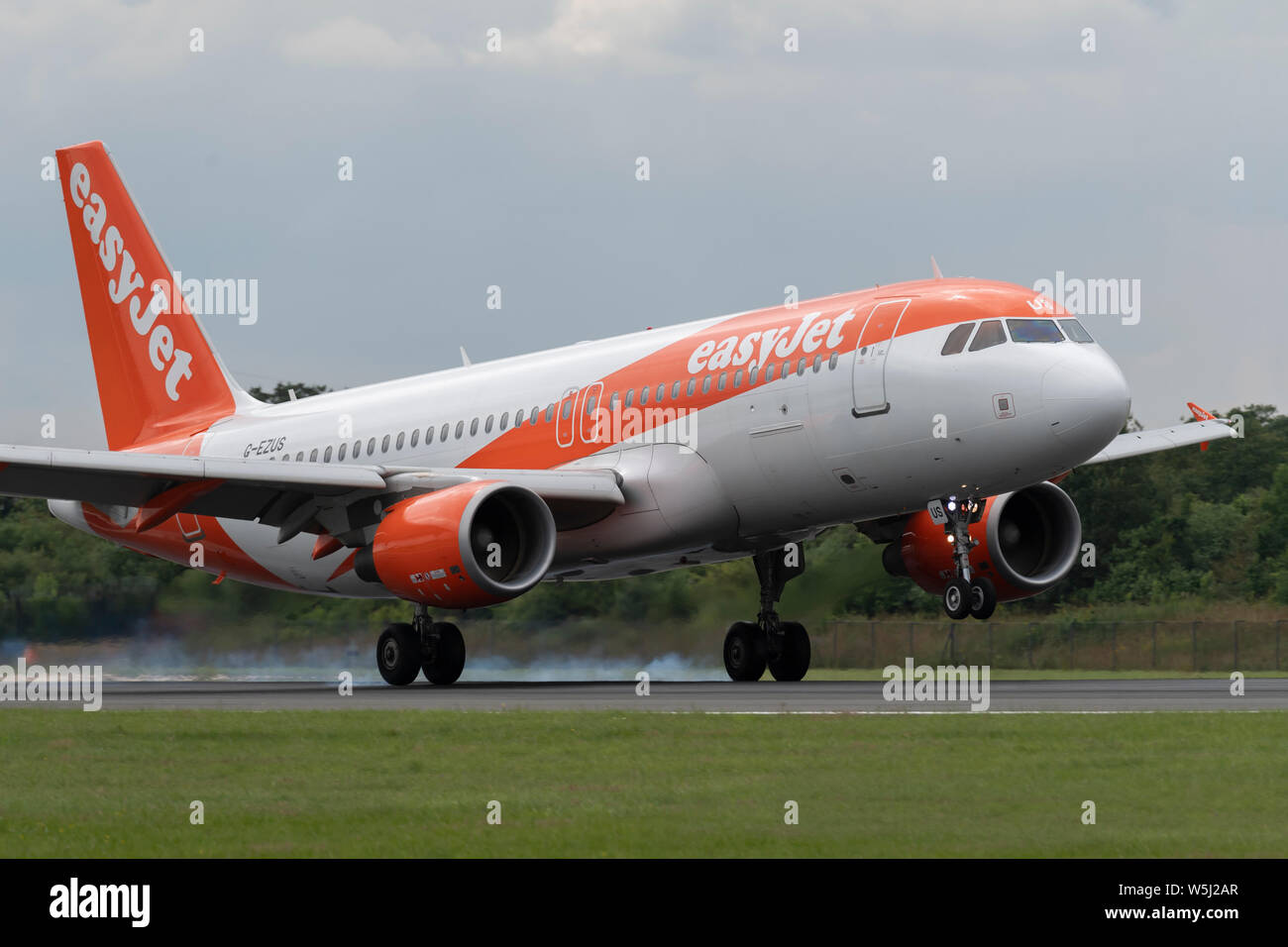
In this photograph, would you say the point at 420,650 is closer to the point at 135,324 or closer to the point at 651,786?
the point at 135,324

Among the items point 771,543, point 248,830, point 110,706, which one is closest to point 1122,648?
point 771,543

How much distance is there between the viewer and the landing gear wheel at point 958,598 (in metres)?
23.9

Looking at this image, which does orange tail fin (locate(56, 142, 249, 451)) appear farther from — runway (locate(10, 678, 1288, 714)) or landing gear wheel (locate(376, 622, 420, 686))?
landing gear wheel (locate(376, 622, 420, 686))

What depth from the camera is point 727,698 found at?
22.2m

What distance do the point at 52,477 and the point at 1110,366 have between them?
15180mm

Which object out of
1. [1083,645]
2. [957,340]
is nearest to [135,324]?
[957,340]

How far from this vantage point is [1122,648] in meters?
41.7

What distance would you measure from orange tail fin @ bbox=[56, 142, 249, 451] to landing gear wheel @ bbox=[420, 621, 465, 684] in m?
9.63

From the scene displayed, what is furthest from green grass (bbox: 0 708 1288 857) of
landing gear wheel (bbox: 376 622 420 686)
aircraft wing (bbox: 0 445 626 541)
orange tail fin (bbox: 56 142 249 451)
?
orange tail fin (bbox: 56 142 249 451)

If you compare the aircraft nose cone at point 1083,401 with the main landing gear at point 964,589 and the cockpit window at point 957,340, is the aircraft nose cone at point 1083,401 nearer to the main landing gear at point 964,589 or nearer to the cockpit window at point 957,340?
the cockpit window at point 957,340

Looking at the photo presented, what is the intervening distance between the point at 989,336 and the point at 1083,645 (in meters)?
18.9

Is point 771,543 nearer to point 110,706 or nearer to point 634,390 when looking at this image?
point 634,390

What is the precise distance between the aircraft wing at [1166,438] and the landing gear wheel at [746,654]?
624 centimetres

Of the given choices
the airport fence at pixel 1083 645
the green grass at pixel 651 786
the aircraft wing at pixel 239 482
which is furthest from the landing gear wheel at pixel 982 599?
the airport fence at pixel 1083 645
